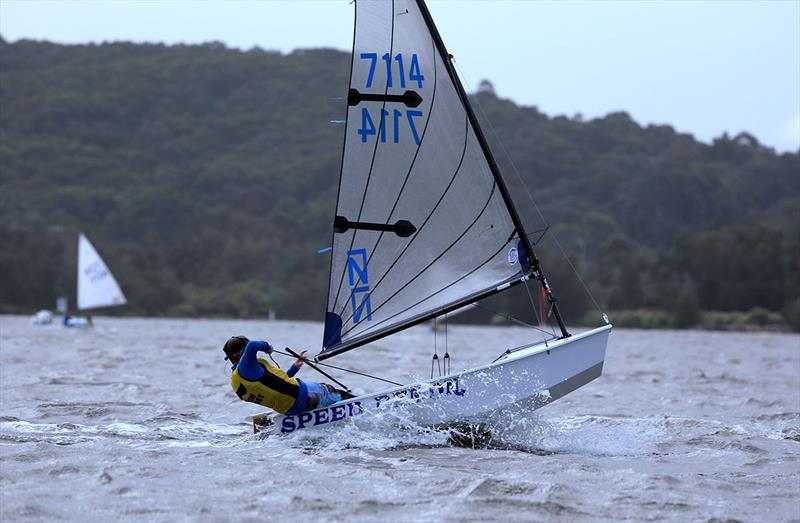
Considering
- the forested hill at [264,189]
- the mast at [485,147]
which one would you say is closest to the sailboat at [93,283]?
the forested hill at [264,189]

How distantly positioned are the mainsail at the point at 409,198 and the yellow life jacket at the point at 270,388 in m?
0.47

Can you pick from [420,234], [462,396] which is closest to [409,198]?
[420,234]

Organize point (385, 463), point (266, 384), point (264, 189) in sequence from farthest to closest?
point (264, 189) < point (266, 384) < point (385, 463)

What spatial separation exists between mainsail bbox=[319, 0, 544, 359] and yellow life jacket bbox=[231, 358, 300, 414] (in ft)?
1.53

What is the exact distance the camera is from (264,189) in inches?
4688

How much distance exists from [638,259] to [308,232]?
34268 millimetres

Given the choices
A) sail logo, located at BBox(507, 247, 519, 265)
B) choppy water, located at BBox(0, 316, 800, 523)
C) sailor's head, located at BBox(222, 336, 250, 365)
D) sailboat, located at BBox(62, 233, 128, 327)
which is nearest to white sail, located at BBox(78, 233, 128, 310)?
sailboat, located at BBox(62, 233, 128, 327)

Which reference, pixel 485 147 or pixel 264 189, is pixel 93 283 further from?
pixel 264 189

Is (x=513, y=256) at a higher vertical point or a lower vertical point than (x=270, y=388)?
higher

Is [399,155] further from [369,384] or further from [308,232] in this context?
[308,232]

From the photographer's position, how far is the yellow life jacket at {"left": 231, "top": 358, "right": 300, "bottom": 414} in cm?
1012

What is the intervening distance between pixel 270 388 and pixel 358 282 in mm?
1218

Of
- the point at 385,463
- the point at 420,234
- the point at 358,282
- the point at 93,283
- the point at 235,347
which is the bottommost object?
the point at 93,283

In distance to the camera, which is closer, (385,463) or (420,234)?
(385,463)
